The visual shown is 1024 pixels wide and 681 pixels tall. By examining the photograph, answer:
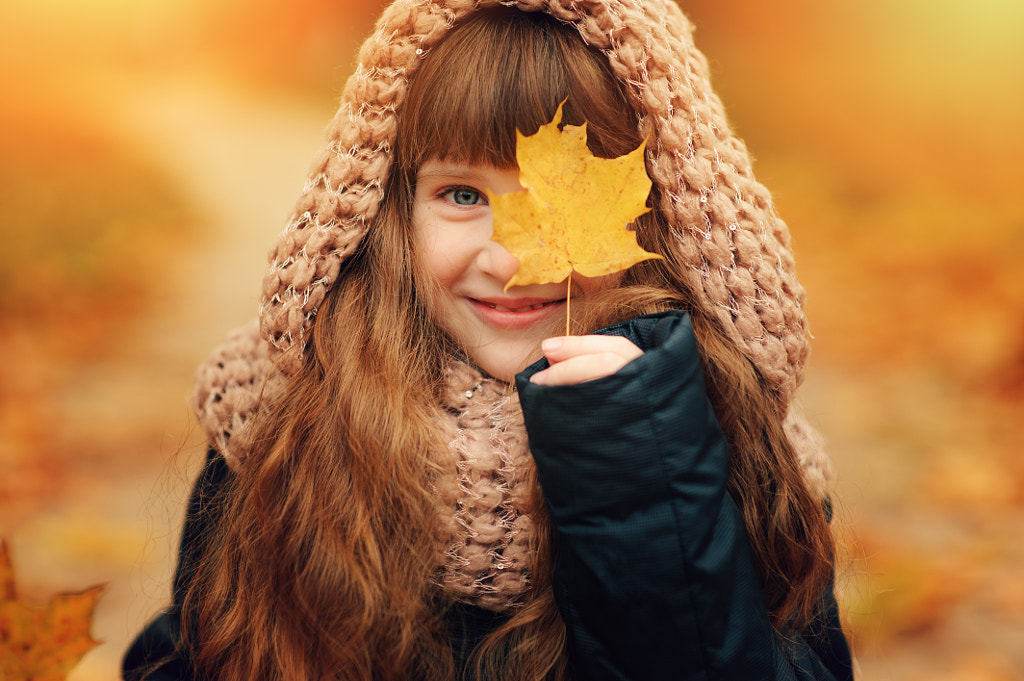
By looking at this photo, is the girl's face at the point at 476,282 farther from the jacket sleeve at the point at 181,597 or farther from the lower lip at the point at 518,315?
the jacket sleeve at the point at 181,597

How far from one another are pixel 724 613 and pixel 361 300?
2.10ft

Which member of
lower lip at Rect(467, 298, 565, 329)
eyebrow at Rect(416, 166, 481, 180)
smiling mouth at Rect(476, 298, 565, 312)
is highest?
eyebrow at Rect(416, 166, 481, 180)

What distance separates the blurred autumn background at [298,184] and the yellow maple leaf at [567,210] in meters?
1.69

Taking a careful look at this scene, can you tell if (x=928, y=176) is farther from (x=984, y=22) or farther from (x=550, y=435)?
(x=550, y=435)

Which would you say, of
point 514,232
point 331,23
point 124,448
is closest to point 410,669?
point 514,232

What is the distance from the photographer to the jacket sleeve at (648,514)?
81 cm

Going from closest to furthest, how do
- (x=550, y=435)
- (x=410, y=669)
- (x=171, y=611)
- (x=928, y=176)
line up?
(x=550, y=435) < (x=410, y=669) < (x=171, y=611) < (x=928, y=176)

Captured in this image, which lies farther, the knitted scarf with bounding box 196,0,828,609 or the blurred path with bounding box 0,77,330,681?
the blurred path with bounding box 0,77,330,681

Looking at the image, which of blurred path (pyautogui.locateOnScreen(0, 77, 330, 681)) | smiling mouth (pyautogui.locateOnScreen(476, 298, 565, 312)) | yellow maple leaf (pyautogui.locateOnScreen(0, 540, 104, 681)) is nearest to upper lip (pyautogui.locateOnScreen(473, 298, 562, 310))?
smiling mouth (pyautogui.locateOnScreen(476, 298, 565, 312))

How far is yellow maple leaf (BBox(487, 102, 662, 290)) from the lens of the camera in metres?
0.85

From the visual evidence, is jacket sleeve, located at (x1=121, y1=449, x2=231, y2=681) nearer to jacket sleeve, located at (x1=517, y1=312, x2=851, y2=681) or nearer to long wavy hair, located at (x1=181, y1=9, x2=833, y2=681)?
long wavy hair, located at (x1=181, y1=9, x2=833, y2=681)

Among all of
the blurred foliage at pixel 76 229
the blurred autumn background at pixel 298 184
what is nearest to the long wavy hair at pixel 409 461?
the blurred autumn background at pixel 298 184

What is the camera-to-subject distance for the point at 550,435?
2.70 feet

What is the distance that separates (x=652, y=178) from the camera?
1020 millimetres
